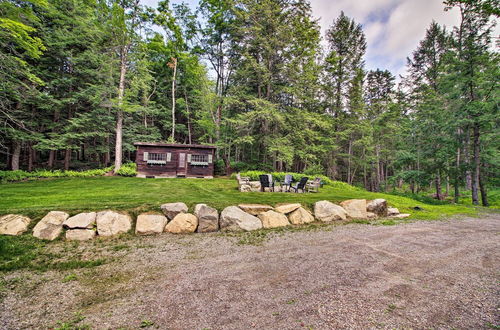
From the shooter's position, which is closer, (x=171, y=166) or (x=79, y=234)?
(x=79, y=234)

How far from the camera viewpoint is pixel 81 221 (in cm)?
377

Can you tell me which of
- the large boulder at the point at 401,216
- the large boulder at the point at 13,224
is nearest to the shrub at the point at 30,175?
the large boulder at the point at 13,224

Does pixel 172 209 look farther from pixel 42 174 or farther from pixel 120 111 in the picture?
pixel 120 111

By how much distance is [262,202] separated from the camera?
5.58 meters

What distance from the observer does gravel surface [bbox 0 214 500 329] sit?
66.6 inches

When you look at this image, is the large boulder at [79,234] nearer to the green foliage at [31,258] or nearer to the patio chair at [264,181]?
the green foliage at [31,258]

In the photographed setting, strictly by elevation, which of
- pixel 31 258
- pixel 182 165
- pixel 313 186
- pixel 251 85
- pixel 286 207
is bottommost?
pixel 31 258

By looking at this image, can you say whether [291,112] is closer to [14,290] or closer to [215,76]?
[215,76]

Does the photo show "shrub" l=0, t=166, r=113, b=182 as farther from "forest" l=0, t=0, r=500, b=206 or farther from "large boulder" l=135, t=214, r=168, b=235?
"large boulder" l=135, t=214, r=168, b=235

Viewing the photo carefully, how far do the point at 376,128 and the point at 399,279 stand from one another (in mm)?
19389

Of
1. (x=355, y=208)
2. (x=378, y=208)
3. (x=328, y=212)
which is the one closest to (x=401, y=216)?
(x=378, y=208)

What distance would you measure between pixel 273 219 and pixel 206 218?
1709mm

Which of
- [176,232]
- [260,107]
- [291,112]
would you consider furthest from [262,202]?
[291,112]

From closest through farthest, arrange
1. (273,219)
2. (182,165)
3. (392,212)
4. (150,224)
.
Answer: (150,224), (273,219), (392,212), (182,165)
